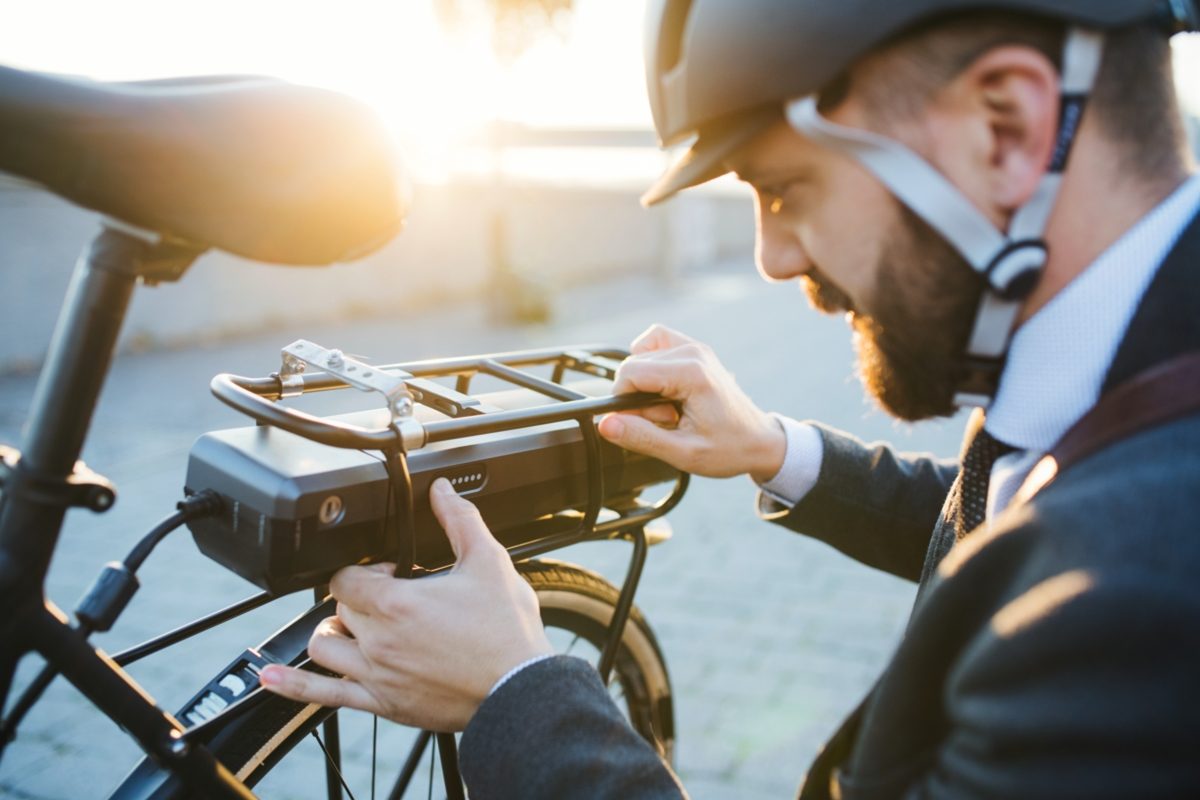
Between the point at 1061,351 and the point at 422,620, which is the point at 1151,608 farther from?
the point at 422,620

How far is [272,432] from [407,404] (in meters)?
0.29

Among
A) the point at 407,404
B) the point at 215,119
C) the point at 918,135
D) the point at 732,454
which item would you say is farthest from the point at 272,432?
the point at 918,135

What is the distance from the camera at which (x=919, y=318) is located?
135cm

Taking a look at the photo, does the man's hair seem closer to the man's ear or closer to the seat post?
the man's ear

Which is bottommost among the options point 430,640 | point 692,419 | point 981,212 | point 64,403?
point 430,640

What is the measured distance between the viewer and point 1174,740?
828 millimetres

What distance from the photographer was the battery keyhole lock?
1321 mm

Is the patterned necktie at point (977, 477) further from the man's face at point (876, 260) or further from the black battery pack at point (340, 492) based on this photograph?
the black battery pack at point (340, 492)

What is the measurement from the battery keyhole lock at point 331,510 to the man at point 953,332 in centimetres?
8

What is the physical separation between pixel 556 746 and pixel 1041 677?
0.60 meters

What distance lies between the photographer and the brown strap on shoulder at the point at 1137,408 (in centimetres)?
98

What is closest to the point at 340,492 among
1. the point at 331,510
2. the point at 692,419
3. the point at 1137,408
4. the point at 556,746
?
the point at 331,510

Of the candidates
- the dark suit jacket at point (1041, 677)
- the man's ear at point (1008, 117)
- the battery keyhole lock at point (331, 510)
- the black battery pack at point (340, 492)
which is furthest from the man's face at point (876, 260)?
the battery keyhole lock at point (331, 510)

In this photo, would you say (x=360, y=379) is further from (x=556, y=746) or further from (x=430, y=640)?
(x=556, y=746)
